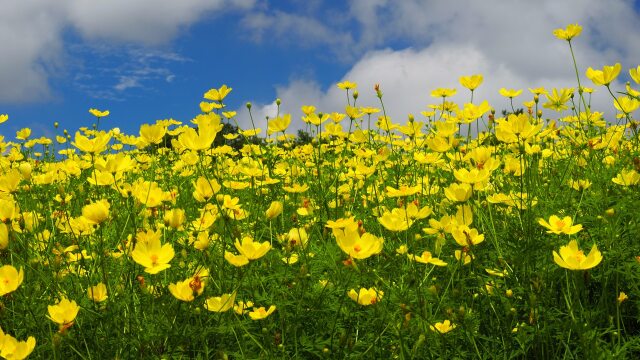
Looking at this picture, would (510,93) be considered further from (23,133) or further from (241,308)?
(23,133)

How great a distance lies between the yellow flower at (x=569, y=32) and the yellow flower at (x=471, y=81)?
0.48m

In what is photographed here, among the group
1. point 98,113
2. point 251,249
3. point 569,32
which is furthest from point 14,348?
point 98,113

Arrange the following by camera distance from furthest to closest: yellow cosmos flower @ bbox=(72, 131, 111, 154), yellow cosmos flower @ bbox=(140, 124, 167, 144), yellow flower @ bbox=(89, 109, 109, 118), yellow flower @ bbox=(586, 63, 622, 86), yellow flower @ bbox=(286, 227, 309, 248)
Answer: yellow flower @ bbox=(89, 109, 109, 118)
yellow flower @ bbox=(586, 63, 622, 86)
yellow cosmos flower @ bbox=(140, 124, 167, 144)
yellow cosmos flower @ bbox=(72, 131, 111, 154)
yellow flower @ bbox=(286, 227, 309, 248)

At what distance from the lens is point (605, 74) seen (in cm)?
264

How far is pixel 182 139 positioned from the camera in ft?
6.72

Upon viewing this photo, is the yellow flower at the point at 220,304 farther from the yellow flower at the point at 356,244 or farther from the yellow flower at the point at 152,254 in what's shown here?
the yellow flower at the point at 356,244

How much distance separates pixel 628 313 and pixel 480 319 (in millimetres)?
609

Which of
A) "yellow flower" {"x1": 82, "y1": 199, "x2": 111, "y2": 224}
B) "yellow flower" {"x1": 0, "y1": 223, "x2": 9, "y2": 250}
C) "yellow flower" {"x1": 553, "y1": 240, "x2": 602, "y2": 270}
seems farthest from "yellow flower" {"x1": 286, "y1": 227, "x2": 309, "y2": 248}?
"yellow flower" {"x1": 0, "y1": 223, "x2": 9, "y2": 250}

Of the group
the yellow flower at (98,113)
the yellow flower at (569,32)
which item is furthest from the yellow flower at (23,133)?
the yellow flower at (569,32)

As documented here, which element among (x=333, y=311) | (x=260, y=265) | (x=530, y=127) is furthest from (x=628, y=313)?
(x=260, y=265)

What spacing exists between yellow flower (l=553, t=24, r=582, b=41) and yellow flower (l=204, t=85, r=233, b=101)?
6.20ft

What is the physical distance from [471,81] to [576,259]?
182 centimetres

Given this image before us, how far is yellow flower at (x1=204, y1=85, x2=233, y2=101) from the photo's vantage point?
10.6ft

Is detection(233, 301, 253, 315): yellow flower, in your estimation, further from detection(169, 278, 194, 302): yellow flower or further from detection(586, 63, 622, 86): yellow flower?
detection(586, 63, 622, 86): yellow flower
